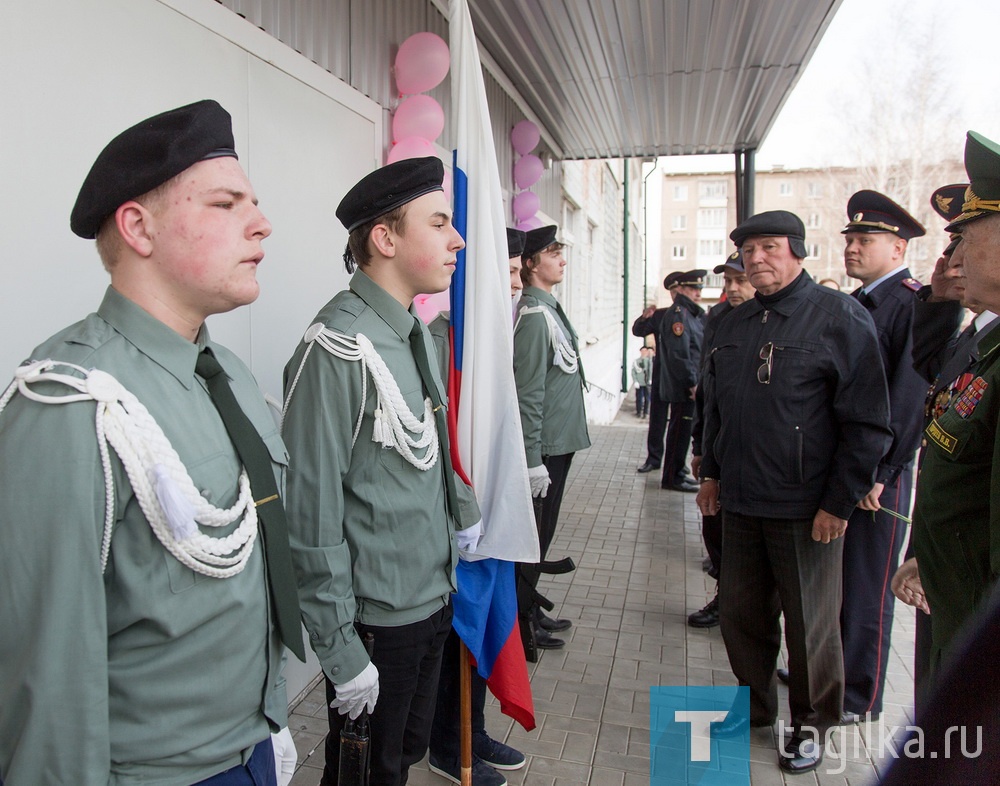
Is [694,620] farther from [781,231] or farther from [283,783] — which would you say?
[283,783]

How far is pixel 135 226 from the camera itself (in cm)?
125

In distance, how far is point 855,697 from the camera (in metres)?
3.11

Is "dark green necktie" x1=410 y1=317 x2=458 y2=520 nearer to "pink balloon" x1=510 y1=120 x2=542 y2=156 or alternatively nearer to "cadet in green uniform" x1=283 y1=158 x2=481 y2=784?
"cadet in green uniform" x1=283 y1=158 x2=481 y2=784

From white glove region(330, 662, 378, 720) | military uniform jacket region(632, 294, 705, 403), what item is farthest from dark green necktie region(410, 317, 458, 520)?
military uniform jacket region(632, 294, 705, 403)

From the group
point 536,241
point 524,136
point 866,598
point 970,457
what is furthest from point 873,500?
point 524,136

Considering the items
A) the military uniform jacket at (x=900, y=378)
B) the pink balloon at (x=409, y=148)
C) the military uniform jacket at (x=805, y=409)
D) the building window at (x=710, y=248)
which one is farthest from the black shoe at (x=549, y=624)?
the building window at (x=710, y=248)

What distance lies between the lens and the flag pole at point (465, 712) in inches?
96.4

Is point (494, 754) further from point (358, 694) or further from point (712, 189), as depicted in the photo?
point (712, 189)

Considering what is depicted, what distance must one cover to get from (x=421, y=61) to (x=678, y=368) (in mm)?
4177

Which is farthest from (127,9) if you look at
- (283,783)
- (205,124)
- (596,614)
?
(596,614)

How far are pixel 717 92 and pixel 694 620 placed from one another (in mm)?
4591

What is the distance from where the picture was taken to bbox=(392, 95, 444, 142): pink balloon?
12.5 feet

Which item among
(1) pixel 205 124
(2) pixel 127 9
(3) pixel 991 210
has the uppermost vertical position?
(2) pixel 127 9

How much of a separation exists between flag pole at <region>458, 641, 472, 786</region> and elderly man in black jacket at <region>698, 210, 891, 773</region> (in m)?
1.21
